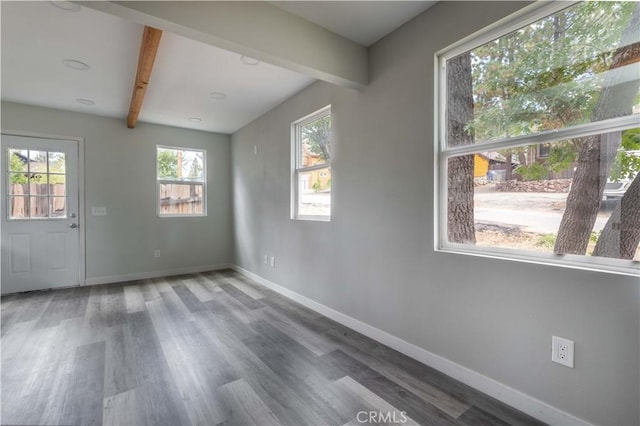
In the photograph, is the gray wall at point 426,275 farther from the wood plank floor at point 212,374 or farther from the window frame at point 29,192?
the window frame at point 29,192

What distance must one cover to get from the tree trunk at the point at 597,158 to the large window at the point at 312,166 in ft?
6.65

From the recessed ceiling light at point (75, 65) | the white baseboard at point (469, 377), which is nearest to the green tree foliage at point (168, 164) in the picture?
the recessed ceiling light at point (75, 65)

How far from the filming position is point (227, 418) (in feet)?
5.17

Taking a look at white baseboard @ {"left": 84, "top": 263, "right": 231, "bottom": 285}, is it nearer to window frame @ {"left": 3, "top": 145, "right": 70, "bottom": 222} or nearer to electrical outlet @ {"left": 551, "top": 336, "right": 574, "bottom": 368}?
window frame @ {"left": 3, "top": 145, "right": 70, "bottom": 222}

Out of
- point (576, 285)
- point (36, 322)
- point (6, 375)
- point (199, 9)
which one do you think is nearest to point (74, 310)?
point (36, 322)

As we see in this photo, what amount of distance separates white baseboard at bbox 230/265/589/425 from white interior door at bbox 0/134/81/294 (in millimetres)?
3930

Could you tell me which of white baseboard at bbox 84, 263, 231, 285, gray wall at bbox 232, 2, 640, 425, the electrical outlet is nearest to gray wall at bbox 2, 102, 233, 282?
white baseboard at bbox 84, 263, 231, 285

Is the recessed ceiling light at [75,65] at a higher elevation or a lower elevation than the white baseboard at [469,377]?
higher

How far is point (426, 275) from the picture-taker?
2107 mm

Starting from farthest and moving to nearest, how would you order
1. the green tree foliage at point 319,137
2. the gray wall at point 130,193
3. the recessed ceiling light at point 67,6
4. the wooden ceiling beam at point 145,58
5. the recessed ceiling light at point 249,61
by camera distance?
1. the gray wall at point 130,193
2. the green tree foliage at point 319,137
3. the recessed ceiling light at point 249,61
4. the wooden ceiling beam at point 145,58
5. the recessed ceiling light at point 67,6

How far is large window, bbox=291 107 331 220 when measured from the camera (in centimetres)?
317

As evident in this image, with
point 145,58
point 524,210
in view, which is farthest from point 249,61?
point 524,210

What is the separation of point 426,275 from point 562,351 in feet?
2.71

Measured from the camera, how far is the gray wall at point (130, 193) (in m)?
4.11
